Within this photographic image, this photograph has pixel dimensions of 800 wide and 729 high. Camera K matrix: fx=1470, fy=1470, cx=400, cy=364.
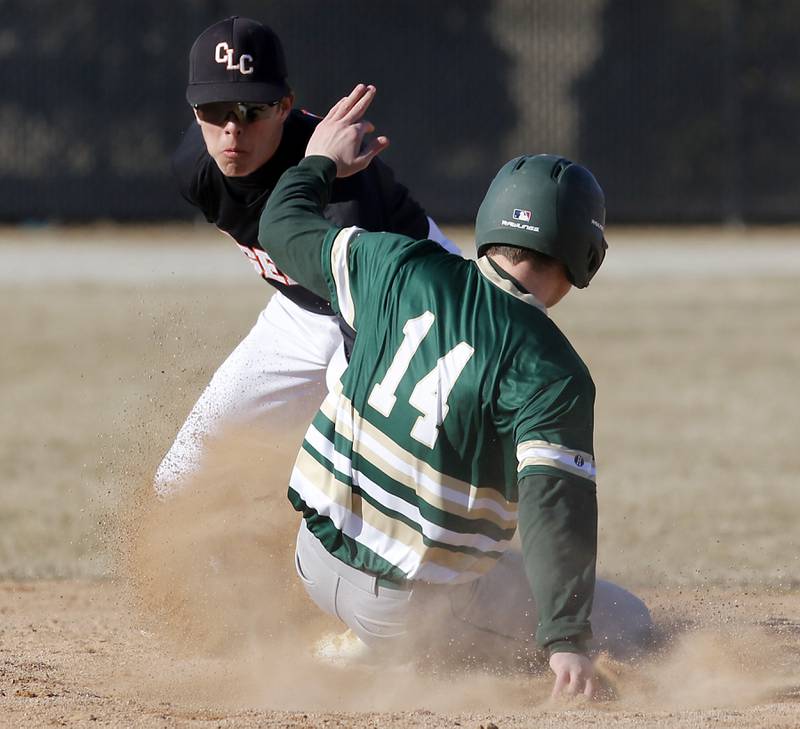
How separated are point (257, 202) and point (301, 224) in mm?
1507

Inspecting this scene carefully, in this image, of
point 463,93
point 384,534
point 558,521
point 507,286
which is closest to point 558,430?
point 558,521

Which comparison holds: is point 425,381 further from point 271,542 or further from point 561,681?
point 271,542

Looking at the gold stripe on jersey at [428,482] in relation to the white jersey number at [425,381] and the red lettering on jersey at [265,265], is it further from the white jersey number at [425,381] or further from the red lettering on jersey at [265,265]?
the red lettering on jersey at [265,265]

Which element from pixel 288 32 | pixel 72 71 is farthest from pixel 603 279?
pixel 72 71

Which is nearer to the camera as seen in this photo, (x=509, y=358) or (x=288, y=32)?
(x=509, y=358)

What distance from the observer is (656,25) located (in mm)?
23844

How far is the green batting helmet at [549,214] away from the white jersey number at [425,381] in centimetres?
33

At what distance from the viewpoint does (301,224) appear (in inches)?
169

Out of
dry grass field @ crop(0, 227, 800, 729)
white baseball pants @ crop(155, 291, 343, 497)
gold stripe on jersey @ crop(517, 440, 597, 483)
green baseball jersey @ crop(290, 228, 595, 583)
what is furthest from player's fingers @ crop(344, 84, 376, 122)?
dry grass field @ crop(0, 227, 800, 729)

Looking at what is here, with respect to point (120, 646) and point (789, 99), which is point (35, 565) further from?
point (789, 99)

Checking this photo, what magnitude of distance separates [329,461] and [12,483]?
5.15 m

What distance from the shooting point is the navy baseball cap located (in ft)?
17.6

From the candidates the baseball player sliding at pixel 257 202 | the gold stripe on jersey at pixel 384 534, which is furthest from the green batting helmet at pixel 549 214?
the baseball player sliding at pixel 257 202

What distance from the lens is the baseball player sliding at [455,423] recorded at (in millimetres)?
3781
